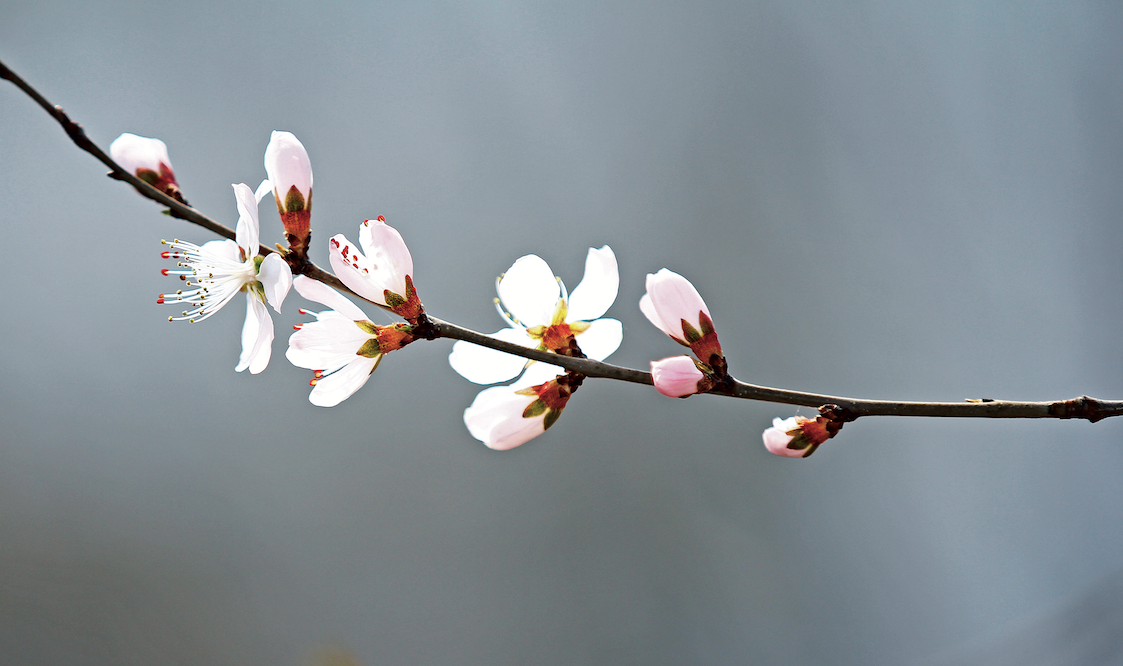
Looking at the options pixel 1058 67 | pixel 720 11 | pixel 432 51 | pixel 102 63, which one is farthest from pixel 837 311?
pixel 102 63

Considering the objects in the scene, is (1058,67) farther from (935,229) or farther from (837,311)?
(837,311)

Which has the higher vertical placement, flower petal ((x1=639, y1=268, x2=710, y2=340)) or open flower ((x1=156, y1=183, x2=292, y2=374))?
flower petal ((x1=639, y1=268, x2=710, y2=340))

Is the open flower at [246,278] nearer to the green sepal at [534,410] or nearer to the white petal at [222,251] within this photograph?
the white petal at [222,251]

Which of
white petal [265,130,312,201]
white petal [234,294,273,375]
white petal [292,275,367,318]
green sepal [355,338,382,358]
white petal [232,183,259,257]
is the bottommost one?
white petal [234,294,273,375]

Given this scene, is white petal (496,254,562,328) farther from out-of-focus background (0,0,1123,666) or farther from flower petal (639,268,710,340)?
out-of-focus background (0,0,1123,666)

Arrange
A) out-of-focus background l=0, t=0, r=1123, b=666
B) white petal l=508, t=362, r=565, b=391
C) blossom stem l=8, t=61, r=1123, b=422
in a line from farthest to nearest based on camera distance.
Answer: out-of-focus background l=0, t=0, r=1123, b=666
white petal l=508, t=362, r=565, b=391
blossom stem l=8, t=61, r=1123, b=422

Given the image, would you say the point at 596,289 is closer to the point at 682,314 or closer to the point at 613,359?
the point at 682,314

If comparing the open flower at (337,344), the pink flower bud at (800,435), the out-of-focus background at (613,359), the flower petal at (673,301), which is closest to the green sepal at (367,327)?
the open flower at (337,344)

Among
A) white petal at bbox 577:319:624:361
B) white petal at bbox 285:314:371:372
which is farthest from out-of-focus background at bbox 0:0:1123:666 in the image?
white petal at bbox 285:314:371:372
